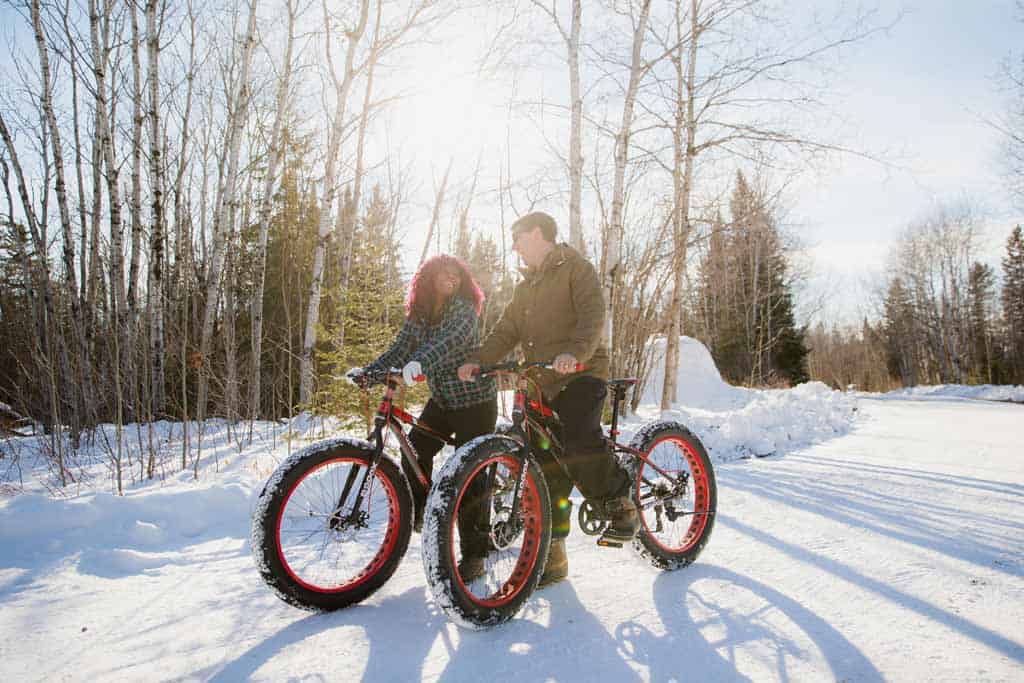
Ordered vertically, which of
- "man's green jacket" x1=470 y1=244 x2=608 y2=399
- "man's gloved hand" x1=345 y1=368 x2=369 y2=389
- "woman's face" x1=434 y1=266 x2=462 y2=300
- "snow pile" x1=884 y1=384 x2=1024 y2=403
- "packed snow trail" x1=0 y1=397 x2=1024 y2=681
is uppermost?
"woman's face" x1=434 y1=266 x2=462 y2=300

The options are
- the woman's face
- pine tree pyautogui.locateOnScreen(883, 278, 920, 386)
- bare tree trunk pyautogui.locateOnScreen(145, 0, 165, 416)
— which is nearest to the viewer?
the woman's face

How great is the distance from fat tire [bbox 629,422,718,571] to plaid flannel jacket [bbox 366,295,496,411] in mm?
985

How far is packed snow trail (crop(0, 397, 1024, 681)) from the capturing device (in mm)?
2012

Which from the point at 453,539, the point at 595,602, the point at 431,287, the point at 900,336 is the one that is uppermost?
the point at 900,336

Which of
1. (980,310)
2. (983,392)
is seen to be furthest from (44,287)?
(980,310)

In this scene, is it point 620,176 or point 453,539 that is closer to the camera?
point 453,539

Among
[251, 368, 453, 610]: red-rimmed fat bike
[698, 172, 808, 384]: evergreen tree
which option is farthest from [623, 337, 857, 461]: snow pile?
[698, 172, 808, 384]: evergreen tree

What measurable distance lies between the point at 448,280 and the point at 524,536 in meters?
1.50

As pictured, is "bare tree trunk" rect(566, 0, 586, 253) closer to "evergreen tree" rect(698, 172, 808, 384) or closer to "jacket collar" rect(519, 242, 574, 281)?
"jacket collar" rect(519, 242, 574, 281)

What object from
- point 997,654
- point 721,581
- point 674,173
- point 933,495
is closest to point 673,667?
point 721,581

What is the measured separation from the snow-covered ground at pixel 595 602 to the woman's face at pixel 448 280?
1629 mm

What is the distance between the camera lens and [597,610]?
8.35 ft

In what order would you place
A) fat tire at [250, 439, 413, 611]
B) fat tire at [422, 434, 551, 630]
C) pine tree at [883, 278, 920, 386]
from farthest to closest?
pine tree at [883, 278, 920, 386] < fat tire at [250, 439, 413, 611] < fat tire at [422, 434, 551, 630]

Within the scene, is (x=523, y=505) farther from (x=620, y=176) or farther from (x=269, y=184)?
(x=269, y=184)
